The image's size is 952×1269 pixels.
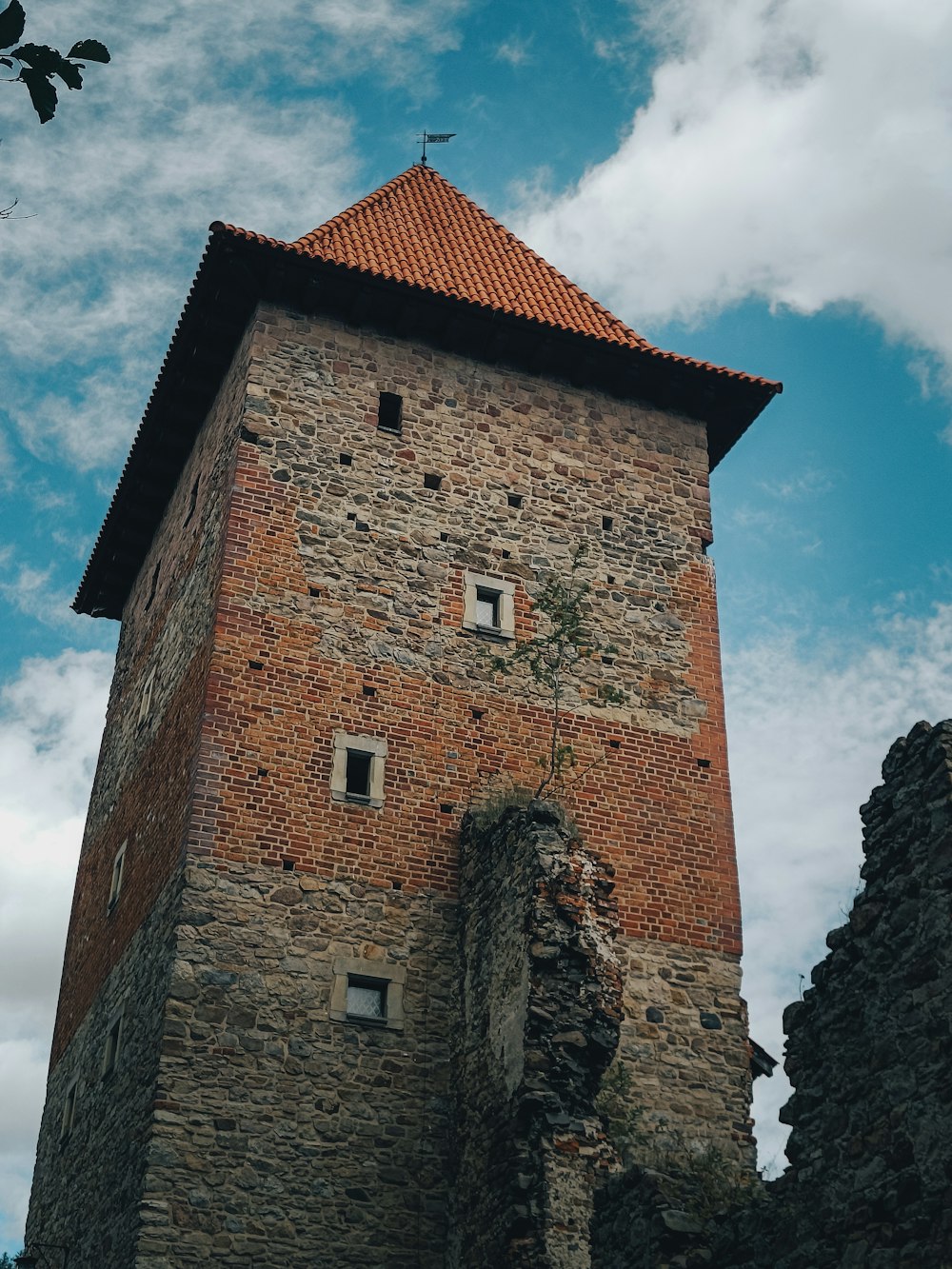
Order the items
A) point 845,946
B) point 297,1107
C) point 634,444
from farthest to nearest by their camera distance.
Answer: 1. point 634,444
2. point 297,1107
3. point 845,946

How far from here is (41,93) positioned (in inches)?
186

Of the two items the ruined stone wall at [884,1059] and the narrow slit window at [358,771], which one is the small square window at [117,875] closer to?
the narrow slit window at [358,771]

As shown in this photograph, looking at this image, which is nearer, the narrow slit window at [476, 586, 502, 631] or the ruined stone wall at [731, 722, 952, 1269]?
the ruined stone wall at [731, 722, 952, 1269]

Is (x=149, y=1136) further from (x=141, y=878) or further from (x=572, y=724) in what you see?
(x=572, y=724)

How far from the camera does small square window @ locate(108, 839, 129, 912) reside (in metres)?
16.0

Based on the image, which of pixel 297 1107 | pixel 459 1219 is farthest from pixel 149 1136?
pixel 459 1219

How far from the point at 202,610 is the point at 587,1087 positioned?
21.3 feet

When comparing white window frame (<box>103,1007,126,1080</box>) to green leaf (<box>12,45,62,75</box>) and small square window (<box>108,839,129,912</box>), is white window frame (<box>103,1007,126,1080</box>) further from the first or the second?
green leaf (<box>12,45,62,75</box>)

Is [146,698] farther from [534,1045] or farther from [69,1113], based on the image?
[534,1045]

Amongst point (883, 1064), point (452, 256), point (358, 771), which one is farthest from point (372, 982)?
point (452, 256)

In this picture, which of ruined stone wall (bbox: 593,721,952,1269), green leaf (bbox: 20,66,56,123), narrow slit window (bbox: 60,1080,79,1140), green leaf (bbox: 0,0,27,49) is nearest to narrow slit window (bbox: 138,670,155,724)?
narrow slit window (bbox: 60,1080,79,1140)

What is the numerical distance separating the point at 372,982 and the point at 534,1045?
2279 mm

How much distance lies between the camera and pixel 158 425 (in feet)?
60.2

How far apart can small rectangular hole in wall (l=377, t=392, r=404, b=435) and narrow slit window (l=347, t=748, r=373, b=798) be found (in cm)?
393
